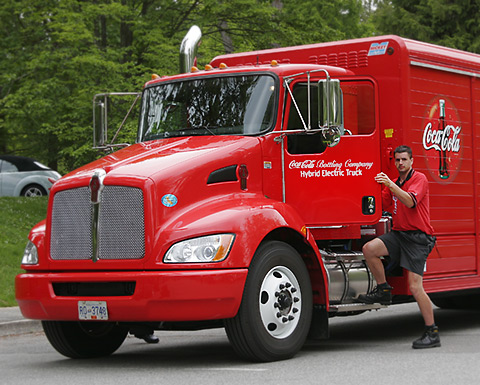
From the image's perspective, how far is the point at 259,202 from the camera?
348 inches

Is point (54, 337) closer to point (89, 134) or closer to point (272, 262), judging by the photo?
point (272, 262)

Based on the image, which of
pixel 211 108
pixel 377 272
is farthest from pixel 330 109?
pixel 377 272

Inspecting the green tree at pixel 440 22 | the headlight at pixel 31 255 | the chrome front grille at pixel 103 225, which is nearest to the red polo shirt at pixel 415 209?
the chrome front grille at pixel 103 225

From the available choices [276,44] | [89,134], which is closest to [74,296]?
[89,134]

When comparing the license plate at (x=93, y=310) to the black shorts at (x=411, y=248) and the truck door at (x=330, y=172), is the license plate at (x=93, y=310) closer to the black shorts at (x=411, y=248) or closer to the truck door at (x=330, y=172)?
the truck door at (x=330, y=172)

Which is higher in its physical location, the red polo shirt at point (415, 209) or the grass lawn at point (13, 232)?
the red polo shirt at point (415, 209)

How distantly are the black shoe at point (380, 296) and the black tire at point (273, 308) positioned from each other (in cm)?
91

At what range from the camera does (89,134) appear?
2147 cm

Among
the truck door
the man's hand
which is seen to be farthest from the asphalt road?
the man's hand

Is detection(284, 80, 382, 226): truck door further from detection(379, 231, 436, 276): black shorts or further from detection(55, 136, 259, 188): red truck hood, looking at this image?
detection(55, 136, 259, 188): red truck hood

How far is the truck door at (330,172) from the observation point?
9508mm

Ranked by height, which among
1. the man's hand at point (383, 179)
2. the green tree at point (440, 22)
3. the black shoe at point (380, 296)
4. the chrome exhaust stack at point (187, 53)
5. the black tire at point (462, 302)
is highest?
the green tree at point (440, 22)

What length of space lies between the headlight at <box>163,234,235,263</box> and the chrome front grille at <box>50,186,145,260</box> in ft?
0.94

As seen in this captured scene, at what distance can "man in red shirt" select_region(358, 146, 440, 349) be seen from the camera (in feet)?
30.8
